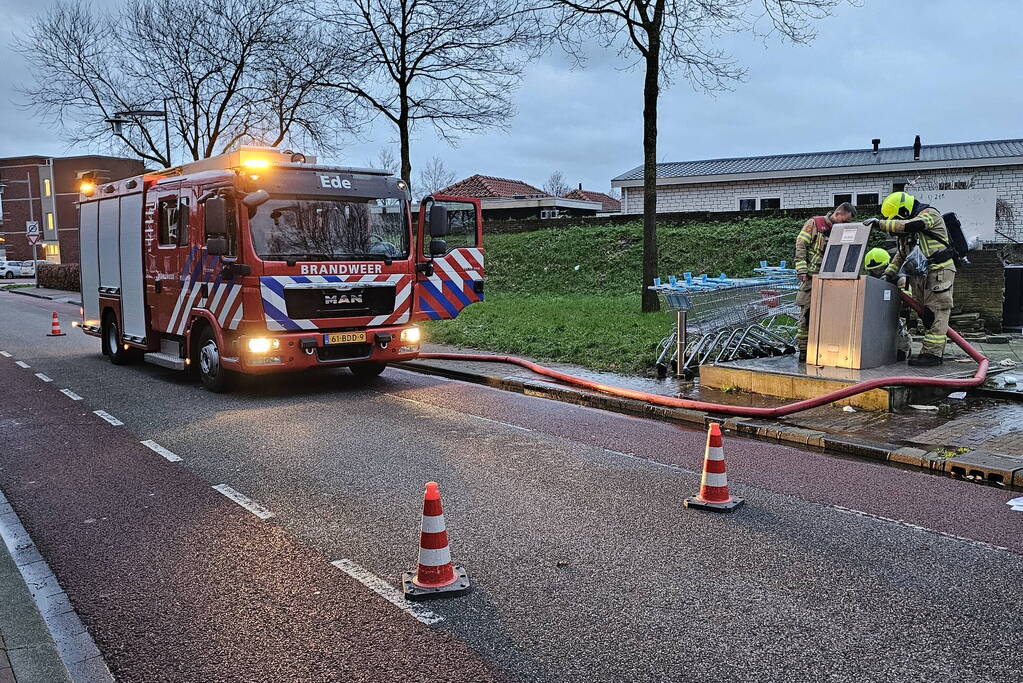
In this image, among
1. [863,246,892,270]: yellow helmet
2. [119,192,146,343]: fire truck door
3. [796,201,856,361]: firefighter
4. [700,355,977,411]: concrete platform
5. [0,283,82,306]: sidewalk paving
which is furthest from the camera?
[0,283,82,306]: sidewalk paving

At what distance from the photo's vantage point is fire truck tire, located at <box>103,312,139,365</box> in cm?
1356

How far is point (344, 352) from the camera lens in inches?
417

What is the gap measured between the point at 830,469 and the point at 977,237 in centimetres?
1574

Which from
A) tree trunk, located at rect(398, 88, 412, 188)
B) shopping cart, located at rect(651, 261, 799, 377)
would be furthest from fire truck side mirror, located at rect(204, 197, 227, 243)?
tree trunk, located at rect(398, 88, 412, 188)

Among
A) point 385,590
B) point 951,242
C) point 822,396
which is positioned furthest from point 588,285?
point 385,590

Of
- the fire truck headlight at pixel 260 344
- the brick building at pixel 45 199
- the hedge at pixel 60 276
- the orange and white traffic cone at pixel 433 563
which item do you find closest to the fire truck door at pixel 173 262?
the fire truck headlight at pixel 260 344

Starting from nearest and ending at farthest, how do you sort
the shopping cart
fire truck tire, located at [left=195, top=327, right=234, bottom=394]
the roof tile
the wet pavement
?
the wet pavement → the shopping cart → fire truck tire, located at [left=195, top=327, right=234, bottom=394] → the roof tile

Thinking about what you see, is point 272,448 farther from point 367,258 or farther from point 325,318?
point 367,258

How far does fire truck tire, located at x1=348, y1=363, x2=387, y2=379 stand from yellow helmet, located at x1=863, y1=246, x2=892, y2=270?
637cm

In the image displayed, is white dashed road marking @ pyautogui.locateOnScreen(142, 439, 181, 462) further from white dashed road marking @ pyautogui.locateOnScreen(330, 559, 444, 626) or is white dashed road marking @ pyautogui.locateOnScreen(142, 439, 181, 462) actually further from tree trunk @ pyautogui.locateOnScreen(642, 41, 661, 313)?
tree trunk @ pyautogui.locateOnScreen(642, 41, 661, 313)

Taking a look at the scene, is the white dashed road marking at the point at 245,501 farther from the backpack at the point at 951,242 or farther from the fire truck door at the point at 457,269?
the fire truck door at the point at 457,269

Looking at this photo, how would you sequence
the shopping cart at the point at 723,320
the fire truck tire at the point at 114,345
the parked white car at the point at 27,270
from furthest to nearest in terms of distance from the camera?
the parked white car at the point at 27,270 → the fire truck tire at the point at 114,345 → the shopping cart at the point at 723,320

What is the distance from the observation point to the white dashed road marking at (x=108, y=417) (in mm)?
8973

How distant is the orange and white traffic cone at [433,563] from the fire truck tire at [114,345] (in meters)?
10.4
